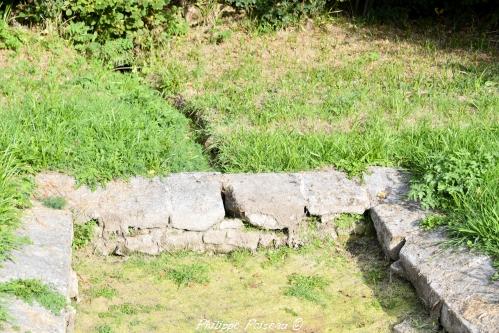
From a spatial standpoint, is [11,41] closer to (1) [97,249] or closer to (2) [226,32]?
(2) [226,32]

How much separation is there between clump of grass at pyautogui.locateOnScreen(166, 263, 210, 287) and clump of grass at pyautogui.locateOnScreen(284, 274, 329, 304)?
611 millimetres

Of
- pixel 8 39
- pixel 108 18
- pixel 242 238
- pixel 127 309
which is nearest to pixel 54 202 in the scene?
pixel 127 309

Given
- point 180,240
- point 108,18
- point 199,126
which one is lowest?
point 180,240

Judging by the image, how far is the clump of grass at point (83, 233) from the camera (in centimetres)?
633

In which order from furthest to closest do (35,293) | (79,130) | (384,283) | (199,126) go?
(199,126), (79,130), (384,283), (35,293)

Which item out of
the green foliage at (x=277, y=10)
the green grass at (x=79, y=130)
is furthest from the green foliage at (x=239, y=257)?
the green foliage at (x=277, y=10)

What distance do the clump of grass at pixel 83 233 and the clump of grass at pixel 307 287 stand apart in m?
1.52

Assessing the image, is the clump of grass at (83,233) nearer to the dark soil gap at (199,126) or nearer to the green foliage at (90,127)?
the green foliage at (90,127)

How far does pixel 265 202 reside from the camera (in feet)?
21.4

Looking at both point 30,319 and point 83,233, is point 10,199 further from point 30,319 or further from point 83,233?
point 30,319

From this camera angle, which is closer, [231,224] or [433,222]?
[433,222]

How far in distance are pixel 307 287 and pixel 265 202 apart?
2.58 ft

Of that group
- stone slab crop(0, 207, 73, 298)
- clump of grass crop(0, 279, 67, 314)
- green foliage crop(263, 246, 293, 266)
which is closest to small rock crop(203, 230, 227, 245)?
green foliage crop(263, 246, 293, 266)

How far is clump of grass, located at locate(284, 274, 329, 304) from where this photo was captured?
5.97 metres
